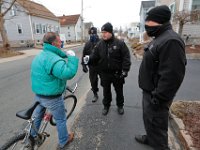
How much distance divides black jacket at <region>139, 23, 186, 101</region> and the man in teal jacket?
1002 millimetres

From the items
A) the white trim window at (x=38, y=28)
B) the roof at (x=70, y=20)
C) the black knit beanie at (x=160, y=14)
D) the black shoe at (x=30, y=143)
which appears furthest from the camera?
the roof at (x=70, y=20)

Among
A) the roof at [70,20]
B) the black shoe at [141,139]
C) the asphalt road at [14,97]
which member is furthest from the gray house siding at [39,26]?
the black shoe at [141,139]

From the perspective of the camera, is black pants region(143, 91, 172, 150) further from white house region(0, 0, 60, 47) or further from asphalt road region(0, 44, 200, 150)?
white house region(0, 0, 60, 47)

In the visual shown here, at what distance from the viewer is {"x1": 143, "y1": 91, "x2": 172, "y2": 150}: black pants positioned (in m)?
2.15

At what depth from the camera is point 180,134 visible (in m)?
2.72

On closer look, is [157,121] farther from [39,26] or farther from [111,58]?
[39,26]

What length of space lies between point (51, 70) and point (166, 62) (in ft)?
4.60

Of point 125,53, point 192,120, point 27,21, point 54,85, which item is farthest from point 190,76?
point 27,21

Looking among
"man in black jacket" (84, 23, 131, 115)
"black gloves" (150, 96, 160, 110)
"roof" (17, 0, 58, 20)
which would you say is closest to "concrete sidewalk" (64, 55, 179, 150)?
"man in black jacket" (84, 23, 131, 115)

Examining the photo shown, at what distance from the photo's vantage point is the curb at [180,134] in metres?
2.47

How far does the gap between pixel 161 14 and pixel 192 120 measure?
2.27 m

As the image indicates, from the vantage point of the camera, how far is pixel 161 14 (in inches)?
74.4

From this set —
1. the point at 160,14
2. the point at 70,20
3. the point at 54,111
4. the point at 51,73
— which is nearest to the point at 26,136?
the point at 54,111

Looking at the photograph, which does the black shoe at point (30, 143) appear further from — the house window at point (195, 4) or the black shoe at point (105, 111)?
the house window at point (195, 4)
